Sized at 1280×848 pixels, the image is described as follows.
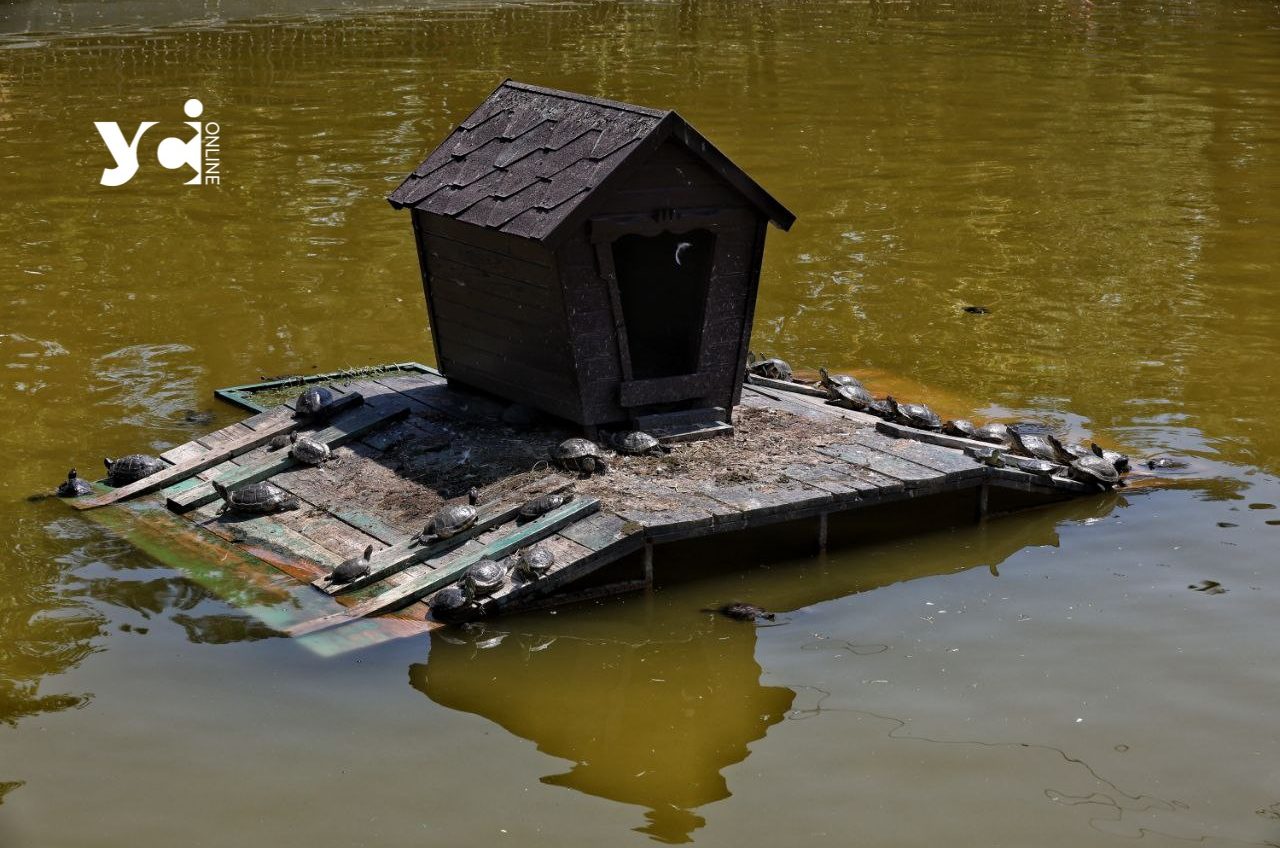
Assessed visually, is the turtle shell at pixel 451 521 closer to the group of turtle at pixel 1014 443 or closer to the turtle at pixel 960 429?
the group of turtle at pixel 1014 443

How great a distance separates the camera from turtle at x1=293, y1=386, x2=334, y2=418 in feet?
35.2

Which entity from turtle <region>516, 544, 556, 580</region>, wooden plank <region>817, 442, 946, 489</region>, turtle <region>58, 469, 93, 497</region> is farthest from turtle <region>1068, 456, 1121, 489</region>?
turtle <region>58, 469, 93, 497</region>

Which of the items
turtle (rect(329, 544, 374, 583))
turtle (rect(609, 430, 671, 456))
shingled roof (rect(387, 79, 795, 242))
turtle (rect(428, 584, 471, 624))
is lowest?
turtle (rect(428, 584, 471, 624))

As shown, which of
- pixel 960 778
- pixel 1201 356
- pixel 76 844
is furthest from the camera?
pixel 1201 356

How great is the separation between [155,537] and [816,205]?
33.6 feet

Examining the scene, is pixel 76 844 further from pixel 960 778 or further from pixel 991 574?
pixel 991 574

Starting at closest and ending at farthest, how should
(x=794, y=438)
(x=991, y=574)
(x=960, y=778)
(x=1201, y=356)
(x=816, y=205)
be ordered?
(x=960, y=778) < (x=991, y=574) < (x=794, y=438) < (x=1201, y=356) < (x=816, y=205)

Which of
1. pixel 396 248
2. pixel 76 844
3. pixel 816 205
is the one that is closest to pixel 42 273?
pixel 396 248

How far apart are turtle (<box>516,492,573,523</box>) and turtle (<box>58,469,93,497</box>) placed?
313 centimetres

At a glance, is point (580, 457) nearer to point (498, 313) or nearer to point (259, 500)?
point (498, 313)

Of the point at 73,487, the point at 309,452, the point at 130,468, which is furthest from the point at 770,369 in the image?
the point at 73,487

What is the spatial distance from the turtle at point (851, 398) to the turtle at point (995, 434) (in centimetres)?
84

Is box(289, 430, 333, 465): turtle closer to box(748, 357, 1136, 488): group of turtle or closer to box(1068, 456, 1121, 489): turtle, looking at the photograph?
box(748, 357, 1136, 488): group of turtle

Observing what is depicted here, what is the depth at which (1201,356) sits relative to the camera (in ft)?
43.7
